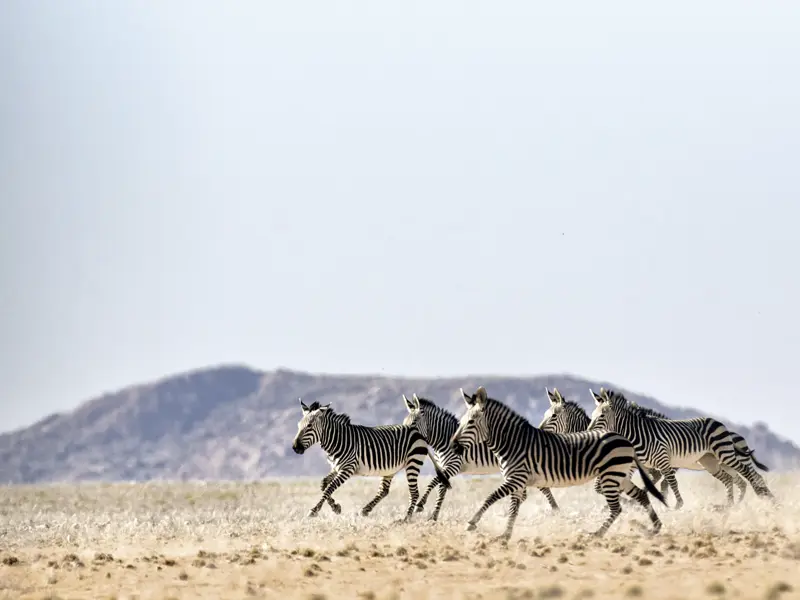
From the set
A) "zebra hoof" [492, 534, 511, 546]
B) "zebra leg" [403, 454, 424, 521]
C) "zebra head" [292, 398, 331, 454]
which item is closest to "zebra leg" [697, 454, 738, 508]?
"zebra leg" [403, 454, 424, 521]

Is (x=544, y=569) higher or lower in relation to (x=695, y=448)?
lower

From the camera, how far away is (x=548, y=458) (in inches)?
720

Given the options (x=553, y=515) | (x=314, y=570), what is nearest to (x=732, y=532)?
(x=553, y=515)

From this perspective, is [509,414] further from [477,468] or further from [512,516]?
[477,468]

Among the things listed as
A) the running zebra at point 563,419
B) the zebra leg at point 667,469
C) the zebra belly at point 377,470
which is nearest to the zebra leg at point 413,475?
the zebra belly at point 377,470

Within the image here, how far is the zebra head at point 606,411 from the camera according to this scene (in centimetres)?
2184

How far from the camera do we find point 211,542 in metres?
18.9

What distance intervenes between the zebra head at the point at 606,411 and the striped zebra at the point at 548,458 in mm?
3241

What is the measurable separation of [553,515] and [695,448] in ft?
10.7

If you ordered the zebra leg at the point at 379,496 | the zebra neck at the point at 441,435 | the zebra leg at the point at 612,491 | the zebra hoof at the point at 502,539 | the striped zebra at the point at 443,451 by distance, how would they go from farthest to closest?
the zebra neck at the point at 441,435 → the zebra leg at the point at 379,496 → the striped zebra at the point at 443,451 → the zebra leg at the point at 612,491 → the zebra hoof at the point at 502,539

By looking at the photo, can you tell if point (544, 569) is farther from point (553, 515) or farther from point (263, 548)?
point (553, 515)

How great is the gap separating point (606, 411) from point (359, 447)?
173 inches

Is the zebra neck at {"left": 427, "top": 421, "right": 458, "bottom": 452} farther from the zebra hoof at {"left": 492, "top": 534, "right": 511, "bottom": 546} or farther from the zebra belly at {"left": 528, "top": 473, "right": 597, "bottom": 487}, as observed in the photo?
the zebra hoof at {"left": 492, "top": 534, "right": 511, "bottom": 546}

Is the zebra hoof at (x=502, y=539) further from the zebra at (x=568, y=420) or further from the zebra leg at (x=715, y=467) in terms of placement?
the zebra leg at (x=715, y=467)
